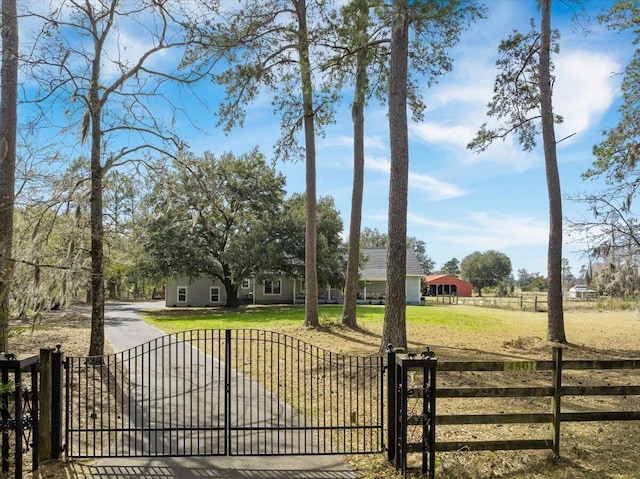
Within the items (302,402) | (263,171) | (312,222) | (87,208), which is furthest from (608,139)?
(263,171)

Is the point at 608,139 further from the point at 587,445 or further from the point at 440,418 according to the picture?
the point at 440,418

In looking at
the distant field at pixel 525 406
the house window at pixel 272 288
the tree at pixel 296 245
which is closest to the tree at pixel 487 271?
the house window at pixel 272 288

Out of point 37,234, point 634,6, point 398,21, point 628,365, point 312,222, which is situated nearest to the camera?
point 628,365

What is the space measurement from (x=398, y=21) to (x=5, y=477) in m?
10.3

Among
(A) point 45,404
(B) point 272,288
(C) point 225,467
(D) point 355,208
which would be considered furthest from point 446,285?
(A) point 45,404

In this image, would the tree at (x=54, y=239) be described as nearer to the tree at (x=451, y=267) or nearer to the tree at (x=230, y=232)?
the tree at (x=230, y=232)

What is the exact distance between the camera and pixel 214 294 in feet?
124

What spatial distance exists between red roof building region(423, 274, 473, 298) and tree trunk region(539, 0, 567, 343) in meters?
47.6

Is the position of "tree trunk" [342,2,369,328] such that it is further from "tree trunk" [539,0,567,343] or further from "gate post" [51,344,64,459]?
"gate post" [51,344,64,459]

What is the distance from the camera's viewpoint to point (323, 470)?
494 centimetres

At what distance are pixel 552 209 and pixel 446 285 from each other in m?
53.0

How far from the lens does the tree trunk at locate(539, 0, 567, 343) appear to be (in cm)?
1385

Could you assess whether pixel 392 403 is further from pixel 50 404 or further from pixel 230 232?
pixel 230 232

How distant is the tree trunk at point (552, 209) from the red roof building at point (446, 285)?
47578mm
